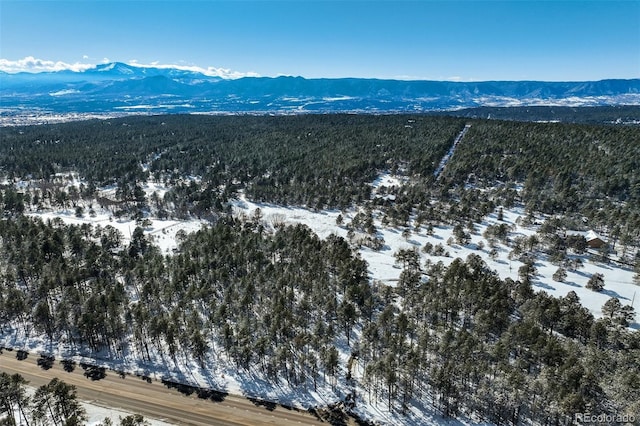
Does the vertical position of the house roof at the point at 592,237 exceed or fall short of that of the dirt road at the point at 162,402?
it exceeds it

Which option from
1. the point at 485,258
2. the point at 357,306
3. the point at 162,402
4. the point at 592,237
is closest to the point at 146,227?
the point at 162,402

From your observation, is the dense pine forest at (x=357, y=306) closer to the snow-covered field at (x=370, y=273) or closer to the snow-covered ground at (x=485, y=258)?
the snow-covered field at (x=370, y=273)

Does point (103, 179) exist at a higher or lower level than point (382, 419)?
higher

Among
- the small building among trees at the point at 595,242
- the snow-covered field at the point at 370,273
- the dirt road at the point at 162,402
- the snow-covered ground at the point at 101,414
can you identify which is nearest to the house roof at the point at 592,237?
the small building among trees at the point at 595,242

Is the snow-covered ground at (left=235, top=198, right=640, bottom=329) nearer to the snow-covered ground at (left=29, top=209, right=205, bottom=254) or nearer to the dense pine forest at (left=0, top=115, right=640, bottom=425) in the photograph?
Answer: the dense pine forest at (left=0, top=115, right=640, bottom=425)

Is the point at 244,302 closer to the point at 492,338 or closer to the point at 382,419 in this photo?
the point at 382,419

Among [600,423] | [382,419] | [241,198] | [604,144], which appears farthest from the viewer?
[604,144]

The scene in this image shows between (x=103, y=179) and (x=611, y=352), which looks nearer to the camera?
(x=611, y=352)

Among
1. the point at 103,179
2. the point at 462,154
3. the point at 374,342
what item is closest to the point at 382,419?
the point at 374,342
